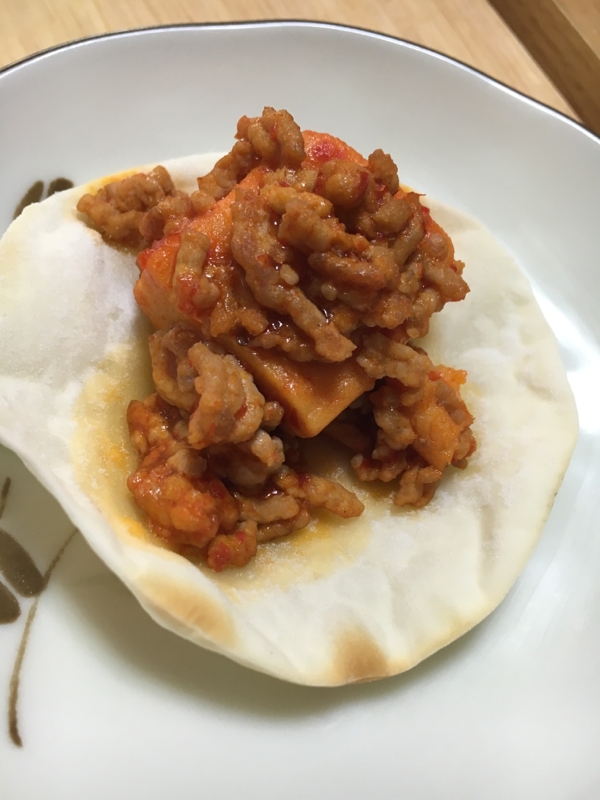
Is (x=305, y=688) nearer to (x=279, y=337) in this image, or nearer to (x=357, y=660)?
(x=357, y=660)

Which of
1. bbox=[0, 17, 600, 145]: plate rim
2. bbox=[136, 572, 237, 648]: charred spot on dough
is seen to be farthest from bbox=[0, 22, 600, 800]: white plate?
bbox=[136, 572, 237, 648]: charred spot on dough

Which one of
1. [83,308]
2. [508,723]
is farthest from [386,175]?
[508,723]

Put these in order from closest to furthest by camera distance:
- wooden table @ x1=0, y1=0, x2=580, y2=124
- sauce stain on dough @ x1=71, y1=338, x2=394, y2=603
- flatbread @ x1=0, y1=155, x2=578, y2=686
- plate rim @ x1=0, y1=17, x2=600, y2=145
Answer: flatbread @ x1=0, y1=155, x2=578, y2=686 < sauce stain on dough @ x1=71, y1=338, x2=394, y2=603 < plate rim @ x1=0, y1=17, x2=600, y2=145 < wooden table @ x1=0, y1=0, x2=580, y2=124

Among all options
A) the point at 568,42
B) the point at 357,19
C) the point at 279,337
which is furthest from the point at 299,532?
the point at 568,42

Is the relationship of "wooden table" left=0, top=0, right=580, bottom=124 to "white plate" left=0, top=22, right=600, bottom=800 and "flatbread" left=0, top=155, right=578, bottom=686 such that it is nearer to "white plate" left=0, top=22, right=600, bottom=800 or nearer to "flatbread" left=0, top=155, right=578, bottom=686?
"white plate" left=0, top=22, right=600, bottom=800

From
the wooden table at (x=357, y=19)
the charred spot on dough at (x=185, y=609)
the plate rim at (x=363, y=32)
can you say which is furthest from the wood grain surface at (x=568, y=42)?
the charred spot on dough at (x=185, y=609)

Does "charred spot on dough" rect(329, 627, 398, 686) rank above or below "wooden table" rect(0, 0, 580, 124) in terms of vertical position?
below

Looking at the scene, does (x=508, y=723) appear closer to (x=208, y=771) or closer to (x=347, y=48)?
(x=208, y=771)
